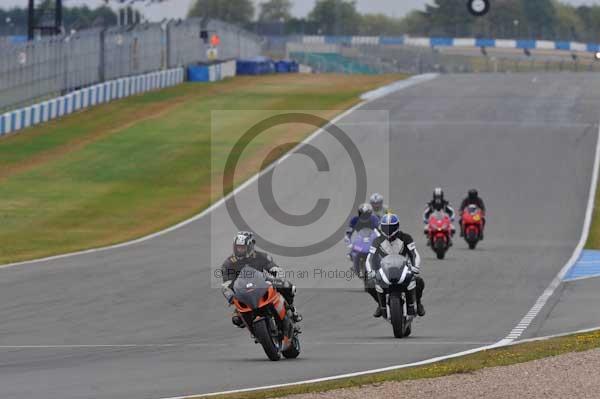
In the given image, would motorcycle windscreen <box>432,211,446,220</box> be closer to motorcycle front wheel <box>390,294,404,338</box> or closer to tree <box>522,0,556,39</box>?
motorcycle front wheel <box>390,294,404,338</box>

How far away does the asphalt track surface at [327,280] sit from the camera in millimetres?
14633

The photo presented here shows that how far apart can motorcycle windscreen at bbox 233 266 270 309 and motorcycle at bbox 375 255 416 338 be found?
2642 mm

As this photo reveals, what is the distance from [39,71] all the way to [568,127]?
23483 mm

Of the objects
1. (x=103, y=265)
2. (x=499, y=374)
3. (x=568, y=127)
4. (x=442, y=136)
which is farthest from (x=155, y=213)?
(x=499, y=374)

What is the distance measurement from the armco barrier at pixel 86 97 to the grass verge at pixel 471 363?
3827 centimetres

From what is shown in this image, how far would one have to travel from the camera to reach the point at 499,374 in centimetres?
1303

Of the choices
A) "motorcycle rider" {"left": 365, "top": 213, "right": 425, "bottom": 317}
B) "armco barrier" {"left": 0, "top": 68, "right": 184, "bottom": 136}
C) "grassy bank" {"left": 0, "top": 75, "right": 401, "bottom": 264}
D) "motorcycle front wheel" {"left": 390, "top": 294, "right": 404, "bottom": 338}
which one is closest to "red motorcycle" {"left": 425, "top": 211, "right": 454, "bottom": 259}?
"grassy bank" {"left": 0, "top": 75, "right": 401, "bottom": 264}

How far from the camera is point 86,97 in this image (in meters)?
60.7

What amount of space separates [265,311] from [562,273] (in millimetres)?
12613

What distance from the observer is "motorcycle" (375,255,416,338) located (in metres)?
16.9

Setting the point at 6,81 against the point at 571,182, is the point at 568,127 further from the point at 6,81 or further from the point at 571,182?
the point at 6,81

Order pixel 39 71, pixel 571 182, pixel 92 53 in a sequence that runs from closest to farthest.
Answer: pixel 571 182 < pixel 39 71 < pixel 92 53

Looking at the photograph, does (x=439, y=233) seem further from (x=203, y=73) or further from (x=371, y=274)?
(x=203, y=73)
